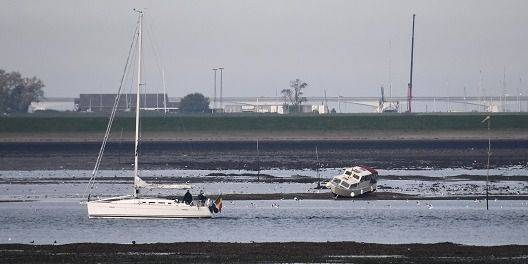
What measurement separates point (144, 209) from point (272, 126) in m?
109

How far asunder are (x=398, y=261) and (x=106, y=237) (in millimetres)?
17105

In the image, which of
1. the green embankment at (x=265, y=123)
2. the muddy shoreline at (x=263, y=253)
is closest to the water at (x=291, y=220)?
the muddy shoreline at (x=263, y=253)

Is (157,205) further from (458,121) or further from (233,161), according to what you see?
(458,121)

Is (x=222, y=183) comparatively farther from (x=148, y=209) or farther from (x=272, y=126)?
(x=272, y=126)

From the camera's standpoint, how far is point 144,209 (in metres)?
70.2

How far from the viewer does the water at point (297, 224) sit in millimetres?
60656

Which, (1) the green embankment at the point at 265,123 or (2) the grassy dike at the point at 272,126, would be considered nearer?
(2) the grassy dike at the point at 272,126

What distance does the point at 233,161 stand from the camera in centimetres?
12781

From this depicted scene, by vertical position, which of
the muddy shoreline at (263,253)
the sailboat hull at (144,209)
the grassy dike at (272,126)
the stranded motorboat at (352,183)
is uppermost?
the grassy dike at (272,126)

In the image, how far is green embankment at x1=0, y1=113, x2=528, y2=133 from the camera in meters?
175

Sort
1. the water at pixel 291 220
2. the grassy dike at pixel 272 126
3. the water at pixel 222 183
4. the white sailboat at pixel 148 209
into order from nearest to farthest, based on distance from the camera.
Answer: the water at pixel 291 220 → the white sailboat at pixel 148 209 → the water at pixel 222 183 → the grassy dike at pixel 272 126

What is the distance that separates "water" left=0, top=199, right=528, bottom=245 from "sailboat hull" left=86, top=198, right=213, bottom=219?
1.35 ft

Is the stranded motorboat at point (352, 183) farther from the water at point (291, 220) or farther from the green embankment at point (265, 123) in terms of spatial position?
the green embankment at point (265, 123)

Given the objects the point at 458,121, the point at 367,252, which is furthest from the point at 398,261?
the point at 458,121
